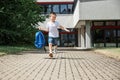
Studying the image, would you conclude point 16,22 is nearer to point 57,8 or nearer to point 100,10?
point 100,10

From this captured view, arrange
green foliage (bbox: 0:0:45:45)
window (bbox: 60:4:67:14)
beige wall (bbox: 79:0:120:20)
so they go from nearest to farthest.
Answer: green foliage (bbox: 0:0:45:45) < beige wall (bbox: 79:0:120:20) < window (bbox: 60:4:67:14)

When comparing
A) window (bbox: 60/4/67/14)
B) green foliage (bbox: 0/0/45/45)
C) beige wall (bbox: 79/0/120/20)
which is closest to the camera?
green foliage (bbox: 0/0/45/45)

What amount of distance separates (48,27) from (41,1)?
47.4 metres

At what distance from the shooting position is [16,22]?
37.8 m

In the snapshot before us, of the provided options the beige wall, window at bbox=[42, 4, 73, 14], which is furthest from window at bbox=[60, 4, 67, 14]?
the beige wall

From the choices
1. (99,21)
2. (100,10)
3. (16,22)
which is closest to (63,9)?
(99,21)

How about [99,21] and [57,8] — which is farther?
[57,8]

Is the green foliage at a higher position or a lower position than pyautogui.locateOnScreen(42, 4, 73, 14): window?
lower

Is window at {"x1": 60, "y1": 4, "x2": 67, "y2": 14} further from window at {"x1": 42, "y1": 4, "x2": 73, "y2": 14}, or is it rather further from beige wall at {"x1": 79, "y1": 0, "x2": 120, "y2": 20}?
beige wall at {"x1": 79, "y1": 0, "x2": 120, "y2": 20}

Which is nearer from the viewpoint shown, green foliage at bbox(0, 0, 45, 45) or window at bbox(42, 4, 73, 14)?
green foliage at bbox(0, 0, 45, 45)

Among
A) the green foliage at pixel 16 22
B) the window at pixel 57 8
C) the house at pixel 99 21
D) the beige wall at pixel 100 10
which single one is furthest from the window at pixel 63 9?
the beige wall at pixel 100 10

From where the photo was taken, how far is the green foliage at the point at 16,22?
3741 centimetres

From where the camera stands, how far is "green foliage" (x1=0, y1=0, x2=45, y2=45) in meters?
37.4

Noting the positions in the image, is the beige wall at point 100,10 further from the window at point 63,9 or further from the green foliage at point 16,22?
the window at point 63,9
